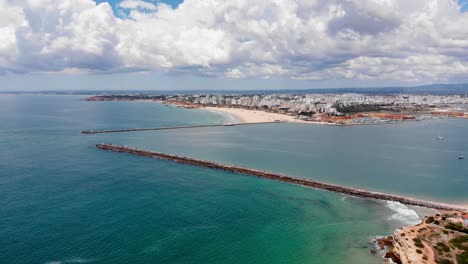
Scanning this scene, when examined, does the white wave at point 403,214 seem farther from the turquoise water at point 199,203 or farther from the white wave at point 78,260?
the white wave at point 78,260

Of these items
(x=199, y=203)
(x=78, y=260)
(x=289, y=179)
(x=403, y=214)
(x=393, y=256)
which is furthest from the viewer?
(x=289, y=179)

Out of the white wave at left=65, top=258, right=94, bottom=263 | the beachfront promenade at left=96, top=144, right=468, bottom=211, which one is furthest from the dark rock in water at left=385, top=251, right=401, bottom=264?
the white wave at left=65, top=258, right=94, bottom=263

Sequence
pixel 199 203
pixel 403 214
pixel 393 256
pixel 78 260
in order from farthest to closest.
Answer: pixel 199 203
pixel 403 214
pixel 393 256
pixel 78 260

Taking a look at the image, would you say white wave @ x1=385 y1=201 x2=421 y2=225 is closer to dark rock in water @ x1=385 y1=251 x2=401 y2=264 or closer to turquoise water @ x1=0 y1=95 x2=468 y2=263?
turquoise water @ x1=0 y1=95 x2=468 y2=263

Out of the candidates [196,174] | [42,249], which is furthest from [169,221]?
[196,174]

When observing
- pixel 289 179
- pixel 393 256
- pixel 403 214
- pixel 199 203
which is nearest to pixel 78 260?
pixel 199 203

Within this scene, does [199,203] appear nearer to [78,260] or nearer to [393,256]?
[78,260]
